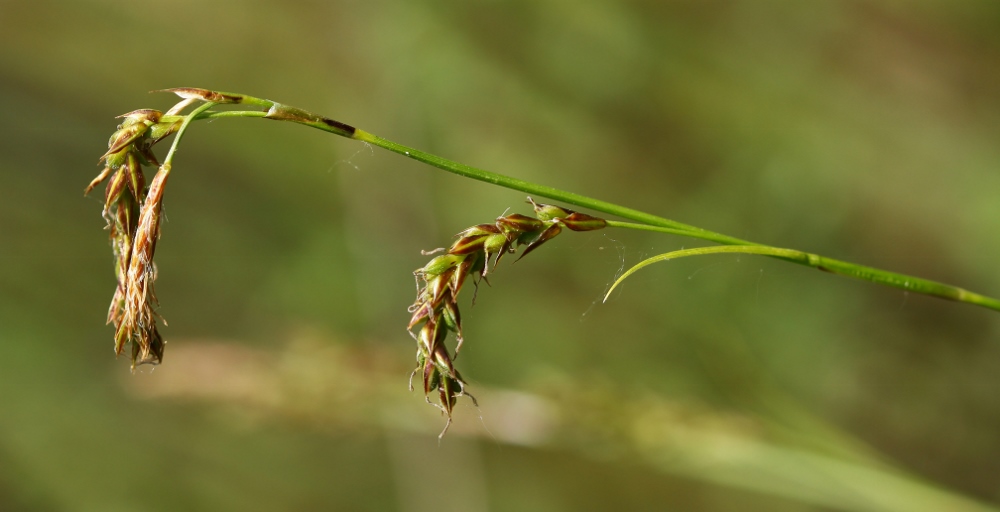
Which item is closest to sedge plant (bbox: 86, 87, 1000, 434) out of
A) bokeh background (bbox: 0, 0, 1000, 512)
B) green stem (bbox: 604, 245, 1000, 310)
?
green stem (bbox: 604, 245, 1000, 310)

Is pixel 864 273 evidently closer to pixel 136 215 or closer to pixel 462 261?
pixel 462 261

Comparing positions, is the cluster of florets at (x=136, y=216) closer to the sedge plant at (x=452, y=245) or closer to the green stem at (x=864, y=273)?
the sedge plant at (x=452, y=245)

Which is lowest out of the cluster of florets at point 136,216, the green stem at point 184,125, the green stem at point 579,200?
the cluster of florets at point 136,216

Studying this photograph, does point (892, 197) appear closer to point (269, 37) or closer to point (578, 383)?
point (578, 383)

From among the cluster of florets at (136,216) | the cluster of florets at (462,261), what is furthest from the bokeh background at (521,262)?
the cluster of florets at (136,216)

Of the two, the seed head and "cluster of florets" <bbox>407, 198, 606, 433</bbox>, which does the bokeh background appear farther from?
the seed head

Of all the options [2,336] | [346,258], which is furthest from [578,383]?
[2,336]
